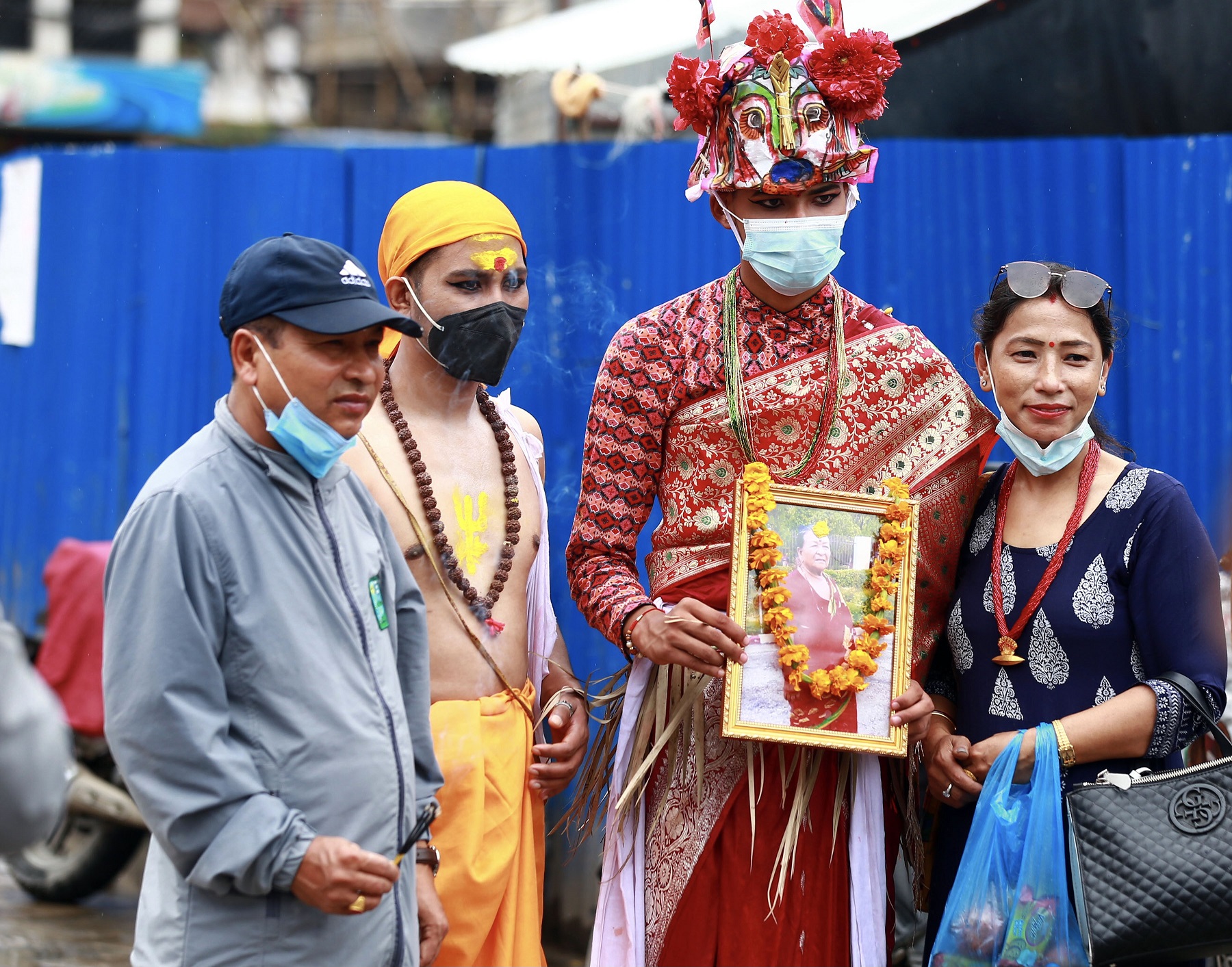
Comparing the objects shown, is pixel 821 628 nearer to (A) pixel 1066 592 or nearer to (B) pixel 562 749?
(A) pixel 1066 592

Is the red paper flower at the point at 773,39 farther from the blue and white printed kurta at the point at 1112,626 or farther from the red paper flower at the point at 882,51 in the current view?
the blue and white printed kurta at the point at 1112,626

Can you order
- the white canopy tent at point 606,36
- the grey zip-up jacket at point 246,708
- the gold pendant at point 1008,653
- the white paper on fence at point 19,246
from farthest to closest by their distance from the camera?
the white canopy tent at point 606,36 < the white paper on fence at point 19,246 < the gold pendant at point 1008,653 < the grey zip-up jacket at point 246,708

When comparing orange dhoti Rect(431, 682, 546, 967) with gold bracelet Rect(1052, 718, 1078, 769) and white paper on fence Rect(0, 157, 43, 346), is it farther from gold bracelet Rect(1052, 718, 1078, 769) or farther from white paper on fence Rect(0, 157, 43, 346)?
white paper on fence Rect(0, 157, 43, 346)

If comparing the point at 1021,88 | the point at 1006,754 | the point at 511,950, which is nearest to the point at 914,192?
the point at 1021,88

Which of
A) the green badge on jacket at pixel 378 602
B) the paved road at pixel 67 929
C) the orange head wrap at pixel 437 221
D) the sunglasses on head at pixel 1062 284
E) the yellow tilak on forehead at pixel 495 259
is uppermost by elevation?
the orange head wrap at pixel 437 221

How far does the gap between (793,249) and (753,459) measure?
52 centimetres

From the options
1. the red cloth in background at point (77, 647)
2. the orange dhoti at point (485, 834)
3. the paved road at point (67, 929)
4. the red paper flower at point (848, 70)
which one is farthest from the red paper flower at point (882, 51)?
the paved road at point (67, 929)

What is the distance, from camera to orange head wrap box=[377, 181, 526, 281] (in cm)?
342

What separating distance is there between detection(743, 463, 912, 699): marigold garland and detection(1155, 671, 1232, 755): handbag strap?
0.62 m

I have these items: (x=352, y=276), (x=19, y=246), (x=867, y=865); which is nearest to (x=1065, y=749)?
(x=867, y=865)

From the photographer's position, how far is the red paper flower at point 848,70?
130 inches

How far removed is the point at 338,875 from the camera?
2.36 metres

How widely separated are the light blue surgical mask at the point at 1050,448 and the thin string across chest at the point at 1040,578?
5cm

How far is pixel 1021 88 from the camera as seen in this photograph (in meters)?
5.48
